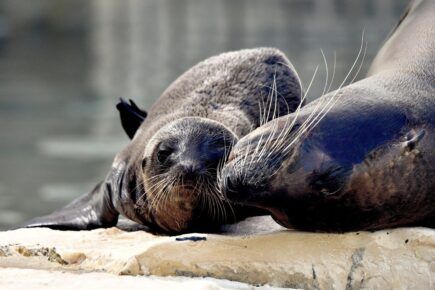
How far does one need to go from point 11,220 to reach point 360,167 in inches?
282

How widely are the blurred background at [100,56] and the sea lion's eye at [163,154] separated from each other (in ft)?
17.2

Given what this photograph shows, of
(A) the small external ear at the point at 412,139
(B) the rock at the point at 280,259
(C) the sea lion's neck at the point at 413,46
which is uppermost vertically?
(C) the sea lion's neck at the point at 413,46

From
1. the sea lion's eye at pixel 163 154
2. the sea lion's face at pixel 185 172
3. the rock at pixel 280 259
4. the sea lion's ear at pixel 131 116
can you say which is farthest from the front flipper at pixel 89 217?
the rock at pixel 280 259

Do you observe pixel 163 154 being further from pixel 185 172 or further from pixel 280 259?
pixel 280 259

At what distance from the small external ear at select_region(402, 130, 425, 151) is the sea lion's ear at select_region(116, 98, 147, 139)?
2.77 metres

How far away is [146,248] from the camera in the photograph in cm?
620

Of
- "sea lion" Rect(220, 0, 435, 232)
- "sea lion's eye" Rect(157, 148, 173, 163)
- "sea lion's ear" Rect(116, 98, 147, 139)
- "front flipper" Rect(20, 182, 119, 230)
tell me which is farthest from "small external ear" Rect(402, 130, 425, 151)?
"sea lion's ear" Rect(116, 98, 147, 139)

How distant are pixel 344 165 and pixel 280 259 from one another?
54 centimetres

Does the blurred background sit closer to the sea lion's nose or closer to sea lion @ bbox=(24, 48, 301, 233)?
sea lion @ bbox=(24, 48, 301, 233)

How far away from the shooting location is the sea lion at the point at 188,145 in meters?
7.12

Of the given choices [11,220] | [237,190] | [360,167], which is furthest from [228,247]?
[11,220]

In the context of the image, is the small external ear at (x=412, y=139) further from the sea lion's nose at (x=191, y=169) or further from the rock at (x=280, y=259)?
the sea lion's nose at (x=191, y=169)

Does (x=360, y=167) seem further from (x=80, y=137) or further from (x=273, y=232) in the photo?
(x=80, y=137)

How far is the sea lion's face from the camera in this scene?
277 inches
